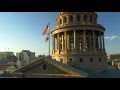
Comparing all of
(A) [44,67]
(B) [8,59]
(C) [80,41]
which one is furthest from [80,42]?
(B) [8,59]

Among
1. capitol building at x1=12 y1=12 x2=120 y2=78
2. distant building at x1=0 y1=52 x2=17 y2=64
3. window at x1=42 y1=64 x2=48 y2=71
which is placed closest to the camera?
window at x1=42 y1=64 x2=48 y2=71

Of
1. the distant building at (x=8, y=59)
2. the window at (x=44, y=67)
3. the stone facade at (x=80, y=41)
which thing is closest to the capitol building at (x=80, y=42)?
the stone facade at (x=80, y=41)

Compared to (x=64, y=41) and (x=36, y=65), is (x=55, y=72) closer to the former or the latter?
(x=36, y=65)

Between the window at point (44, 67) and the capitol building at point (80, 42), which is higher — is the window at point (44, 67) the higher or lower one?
the lower one

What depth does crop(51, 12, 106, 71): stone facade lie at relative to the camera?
30.5m

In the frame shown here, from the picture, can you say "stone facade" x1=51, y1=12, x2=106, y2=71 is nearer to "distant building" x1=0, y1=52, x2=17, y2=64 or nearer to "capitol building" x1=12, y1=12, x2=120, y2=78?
"capitol building" x1=12, y1=12, x2=120, y2=78

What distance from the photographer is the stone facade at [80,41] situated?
3055 centimetres

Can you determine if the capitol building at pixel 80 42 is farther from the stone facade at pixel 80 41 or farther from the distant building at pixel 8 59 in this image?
the distant building at pixel 8 59

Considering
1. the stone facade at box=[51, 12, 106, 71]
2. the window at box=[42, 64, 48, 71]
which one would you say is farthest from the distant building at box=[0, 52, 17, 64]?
the window at box=[42, 64, 48, 71]
